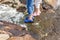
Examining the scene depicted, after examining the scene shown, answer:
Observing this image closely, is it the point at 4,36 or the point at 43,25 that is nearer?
the point at 4,36

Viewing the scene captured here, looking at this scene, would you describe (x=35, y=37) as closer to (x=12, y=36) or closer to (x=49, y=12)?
(x=12, y=36)

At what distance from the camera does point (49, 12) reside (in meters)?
4.07

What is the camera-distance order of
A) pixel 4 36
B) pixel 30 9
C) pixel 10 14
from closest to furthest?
pixel 4 36, pixel 30 9, pixel 10 14

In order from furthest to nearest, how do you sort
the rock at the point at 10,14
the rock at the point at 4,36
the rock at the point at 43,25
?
the rock at the point at 10,14 < the rock at the point at 43,25 < the rock at the point at 4,36

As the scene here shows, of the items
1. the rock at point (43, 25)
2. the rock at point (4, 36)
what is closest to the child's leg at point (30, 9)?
the rock at point (43, 25)

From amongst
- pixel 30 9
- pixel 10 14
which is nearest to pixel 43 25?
pixel 30 9

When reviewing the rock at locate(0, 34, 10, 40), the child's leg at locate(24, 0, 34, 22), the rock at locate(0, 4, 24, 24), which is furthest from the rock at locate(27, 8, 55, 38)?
the rock at locate(0, 34, 10, 40)

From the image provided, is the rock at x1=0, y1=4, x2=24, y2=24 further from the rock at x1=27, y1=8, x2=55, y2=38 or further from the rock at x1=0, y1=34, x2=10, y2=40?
the rock at x1=0, y1=34, x2=10, y2=40

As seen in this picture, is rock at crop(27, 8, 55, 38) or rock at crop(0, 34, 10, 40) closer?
rock at crop(0, 34, 10, 40)

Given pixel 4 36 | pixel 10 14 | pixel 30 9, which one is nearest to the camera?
pixel 4 36

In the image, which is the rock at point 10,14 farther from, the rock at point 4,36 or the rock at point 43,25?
the rock at point 4,36

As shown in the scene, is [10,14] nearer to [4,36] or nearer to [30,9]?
[30,9]

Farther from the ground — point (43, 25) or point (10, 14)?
point (10, 14)

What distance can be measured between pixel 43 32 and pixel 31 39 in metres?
0.32
